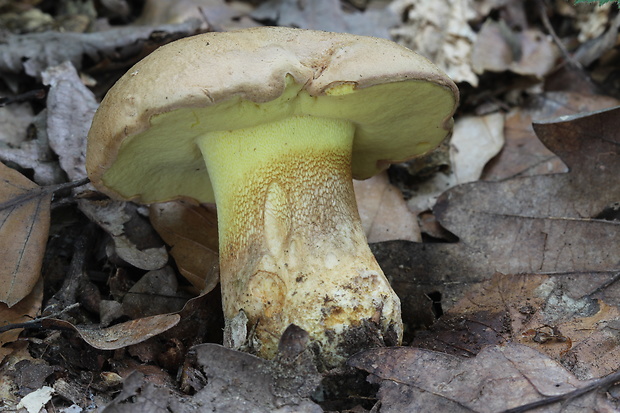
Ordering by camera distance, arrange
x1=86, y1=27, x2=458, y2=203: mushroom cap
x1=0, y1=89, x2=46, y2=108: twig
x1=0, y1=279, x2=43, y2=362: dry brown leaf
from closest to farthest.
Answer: x1=86, y1=27, x2=458, y2=203: mushroom cap, x1=0, y1=279, x2=43, y2=362: dry brown leaf, x1=0, y1=89, x2=46, y2=108: twig

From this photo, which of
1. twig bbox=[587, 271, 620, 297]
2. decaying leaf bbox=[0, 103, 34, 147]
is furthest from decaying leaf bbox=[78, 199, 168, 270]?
twig bbox=[587, 271, 620, 297]

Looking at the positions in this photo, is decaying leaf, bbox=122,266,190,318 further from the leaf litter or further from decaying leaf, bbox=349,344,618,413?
decaying leaf, bbox=349,344,618,413

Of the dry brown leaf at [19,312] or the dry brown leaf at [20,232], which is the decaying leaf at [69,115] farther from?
the dry brown leaf at [19,312]

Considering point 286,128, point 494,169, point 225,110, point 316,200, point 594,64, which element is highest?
point 225,110

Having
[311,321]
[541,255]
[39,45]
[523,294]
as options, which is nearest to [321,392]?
[311,321]

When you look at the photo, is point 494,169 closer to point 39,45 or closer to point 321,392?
point 321,392
